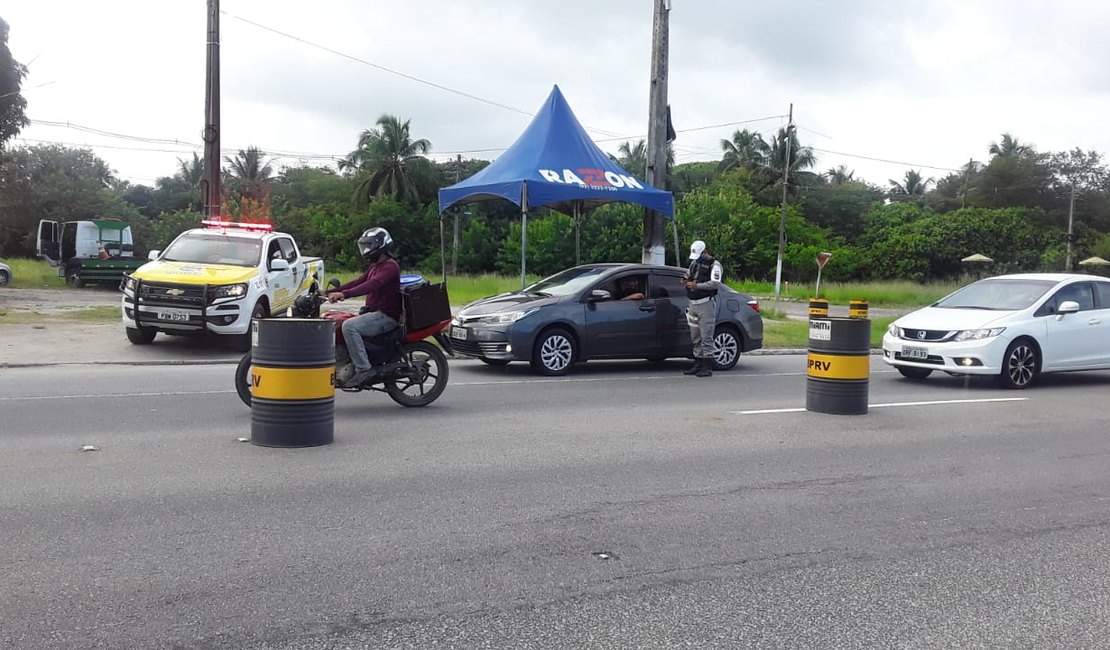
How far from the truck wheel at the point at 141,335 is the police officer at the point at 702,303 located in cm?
789

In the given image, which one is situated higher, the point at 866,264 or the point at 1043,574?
the point at 866,264

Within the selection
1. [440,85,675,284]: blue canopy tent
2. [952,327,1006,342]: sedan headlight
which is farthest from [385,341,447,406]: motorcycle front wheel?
[440,85,675,284]: blue canopy tent

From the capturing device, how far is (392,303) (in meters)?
9.26

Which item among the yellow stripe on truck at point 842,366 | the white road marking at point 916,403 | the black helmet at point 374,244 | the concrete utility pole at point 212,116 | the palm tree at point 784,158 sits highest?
the palm tree at point 784,158

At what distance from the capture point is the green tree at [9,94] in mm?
28812

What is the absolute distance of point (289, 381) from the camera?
7484mm

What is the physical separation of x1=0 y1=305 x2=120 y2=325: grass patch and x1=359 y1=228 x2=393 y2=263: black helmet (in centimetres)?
1121

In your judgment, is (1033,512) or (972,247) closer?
(1033,512)

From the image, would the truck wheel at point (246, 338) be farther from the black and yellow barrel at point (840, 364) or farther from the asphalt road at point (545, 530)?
the black and yellow barrel at point (840, 364)

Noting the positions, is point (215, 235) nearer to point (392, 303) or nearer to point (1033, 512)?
point (392, 303)

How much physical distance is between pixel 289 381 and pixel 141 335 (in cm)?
830

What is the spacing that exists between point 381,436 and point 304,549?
3.16 m

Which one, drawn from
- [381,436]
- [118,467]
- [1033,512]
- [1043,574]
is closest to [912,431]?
[1033,512]

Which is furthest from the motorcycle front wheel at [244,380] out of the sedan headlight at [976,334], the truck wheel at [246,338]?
the sedan headlight at [976,334]
